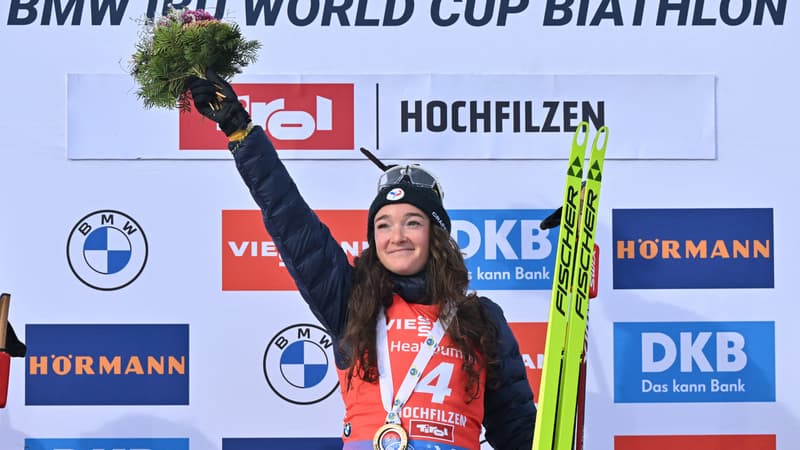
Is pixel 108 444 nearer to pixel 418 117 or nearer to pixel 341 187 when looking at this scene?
pixel 341 187

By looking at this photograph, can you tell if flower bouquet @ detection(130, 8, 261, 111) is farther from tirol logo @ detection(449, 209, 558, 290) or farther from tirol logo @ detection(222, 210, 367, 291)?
tirol logo @ detection(449, 209, 558, 290)

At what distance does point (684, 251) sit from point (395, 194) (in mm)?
1176

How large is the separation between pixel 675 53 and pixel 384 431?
1.60 m

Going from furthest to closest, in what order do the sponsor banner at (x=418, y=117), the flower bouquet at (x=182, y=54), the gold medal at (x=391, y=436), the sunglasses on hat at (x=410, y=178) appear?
1. the sponsor banner at (x=418, y=117)
2. the sunglasses on hat at (x=410, y=178)
3. the flower bouquet at (x=182, y=54)
4. the gold medal at (x=391, y=436)

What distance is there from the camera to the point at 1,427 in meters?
3.09

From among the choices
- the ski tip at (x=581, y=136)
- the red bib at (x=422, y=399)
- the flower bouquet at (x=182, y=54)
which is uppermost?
the flower bouquet at (x=182, y=54)

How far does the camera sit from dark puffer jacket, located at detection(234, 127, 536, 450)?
2.22 m

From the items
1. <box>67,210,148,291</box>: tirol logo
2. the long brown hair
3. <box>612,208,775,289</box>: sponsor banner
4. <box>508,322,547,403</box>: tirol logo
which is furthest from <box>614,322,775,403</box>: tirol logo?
<box>67,210,148,291</box>: tirol logo

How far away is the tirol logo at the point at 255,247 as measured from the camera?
3.11m

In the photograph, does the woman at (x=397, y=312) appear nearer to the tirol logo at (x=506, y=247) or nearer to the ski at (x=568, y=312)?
the ski at (x=568, y=312)

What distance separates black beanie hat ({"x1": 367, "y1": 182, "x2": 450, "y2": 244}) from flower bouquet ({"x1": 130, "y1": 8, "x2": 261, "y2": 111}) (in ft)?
1.48

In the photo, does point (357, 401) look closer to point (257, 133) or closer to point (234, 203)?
point (257, 133)

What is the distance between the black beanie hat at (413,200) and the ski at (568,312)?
28 centimetres

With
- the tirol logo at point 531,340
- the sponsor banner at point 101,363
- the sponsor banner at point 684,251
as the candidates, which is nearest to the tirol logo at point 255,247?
the sponsor banner at point 101,363
